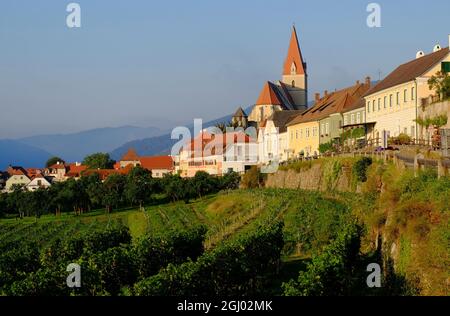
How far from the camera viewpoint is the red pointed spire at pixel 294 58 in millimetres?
152125

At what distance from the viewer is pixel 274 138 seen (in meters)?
95.4

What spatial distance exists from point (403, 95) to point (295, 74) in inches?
3911

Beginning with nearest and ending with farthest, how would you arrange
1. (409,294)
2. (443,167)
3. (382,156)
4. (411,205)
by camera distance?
(409,294) < (411,205) < (443,167) < (382,156)

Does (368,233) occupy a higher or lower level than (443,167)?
lower

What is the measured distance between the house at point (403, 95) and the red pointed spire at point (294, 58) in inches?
Result: 3535

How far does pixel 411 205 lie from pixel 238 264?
21.4 ft

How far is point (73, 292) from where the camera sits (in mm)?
22969

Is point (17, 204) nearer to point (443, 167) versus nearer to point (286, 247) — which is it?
point (286, 247)

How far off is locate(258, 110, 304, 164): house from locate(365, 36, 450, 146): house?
2792cm

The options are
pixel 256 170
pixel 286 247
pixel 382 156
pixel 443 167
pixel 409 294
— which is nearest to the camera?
pixel 409 294

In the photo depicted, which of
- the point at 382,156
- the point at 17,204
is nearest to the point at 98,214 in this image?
the point at 17,204

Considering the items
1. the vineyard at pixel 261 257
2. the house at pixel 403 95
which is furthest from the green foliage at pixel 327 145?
the vineyard at pixel 261 257

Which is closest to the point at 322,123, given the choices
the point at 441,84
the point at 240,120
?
the point at 441,84

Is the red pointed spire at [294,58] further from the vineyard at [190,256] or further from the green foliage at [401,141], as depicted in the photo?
the green foliage at [401,141]
